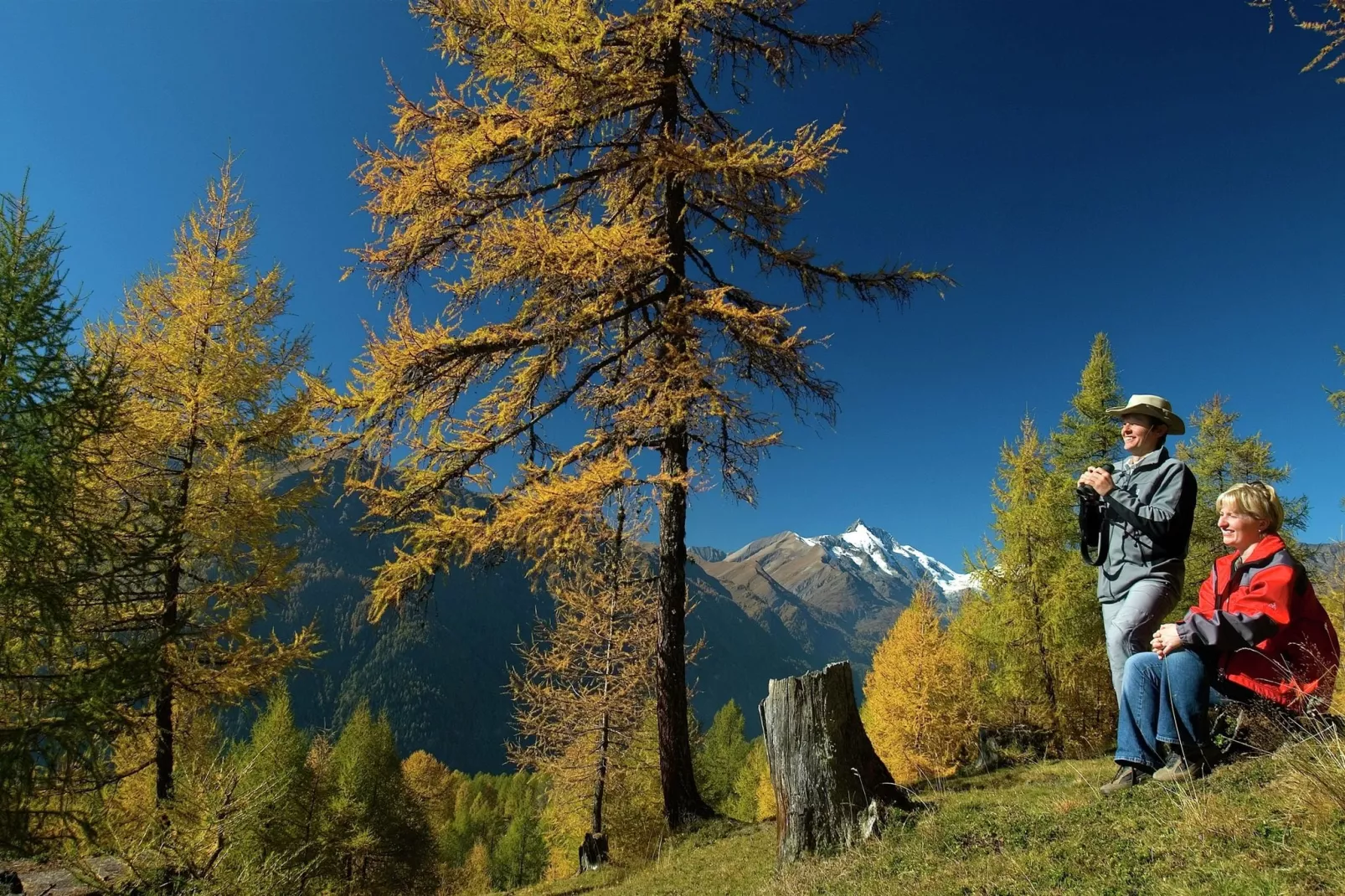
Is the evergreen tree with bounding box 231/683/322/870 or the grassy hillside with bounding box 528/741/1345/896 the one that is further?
the evergreen tree with bounding box 231/683/322/870

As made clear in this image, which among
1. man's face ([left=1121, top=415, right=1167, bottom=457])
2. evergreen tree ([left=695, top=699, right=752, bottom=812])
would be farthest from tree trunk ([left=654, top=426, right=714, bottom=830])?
evergreen tree ([left=695, top=699, right=752, bottom=812])

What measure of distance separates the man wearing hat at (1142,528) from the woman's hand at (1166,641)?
27cm

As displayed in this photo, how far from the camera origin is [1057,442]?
668 inches

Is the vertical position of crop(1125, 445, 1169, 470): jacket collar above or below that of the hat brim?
below

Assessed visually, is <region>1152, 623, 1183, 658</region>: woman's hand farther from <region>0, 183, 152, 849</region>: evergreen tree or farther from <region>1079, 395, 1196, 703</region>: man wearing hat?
<region>0, 183, 152, 849</region>: evergreen tree

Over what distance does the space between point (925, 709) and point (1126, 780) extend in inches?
669

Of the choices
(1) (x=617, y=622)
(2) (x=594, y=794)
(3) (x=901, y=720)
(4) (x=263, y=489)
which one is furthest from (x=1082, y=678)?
(4) (x=263, y=489)

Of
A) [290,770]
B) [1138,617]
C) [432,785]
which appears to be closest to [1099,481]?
[1138,617]

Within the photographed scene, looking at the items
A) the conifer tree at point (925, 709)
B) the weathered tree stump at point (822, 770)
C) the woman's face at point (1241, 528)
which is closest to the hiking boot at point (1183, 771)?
the woman's face at point (1241, 528)

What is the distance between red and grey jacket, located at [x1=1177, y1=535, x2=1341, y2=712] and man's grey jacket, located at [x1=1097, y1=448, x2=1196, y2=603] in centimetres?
33

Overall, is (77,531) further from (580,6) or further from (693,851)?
(580,6)

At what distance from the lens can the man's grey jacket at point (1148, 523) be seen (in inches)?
146

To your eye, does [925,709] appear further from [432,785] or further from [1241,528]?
[432,785]

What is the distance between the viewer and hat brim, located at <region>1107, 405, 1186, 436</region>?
4035mm
